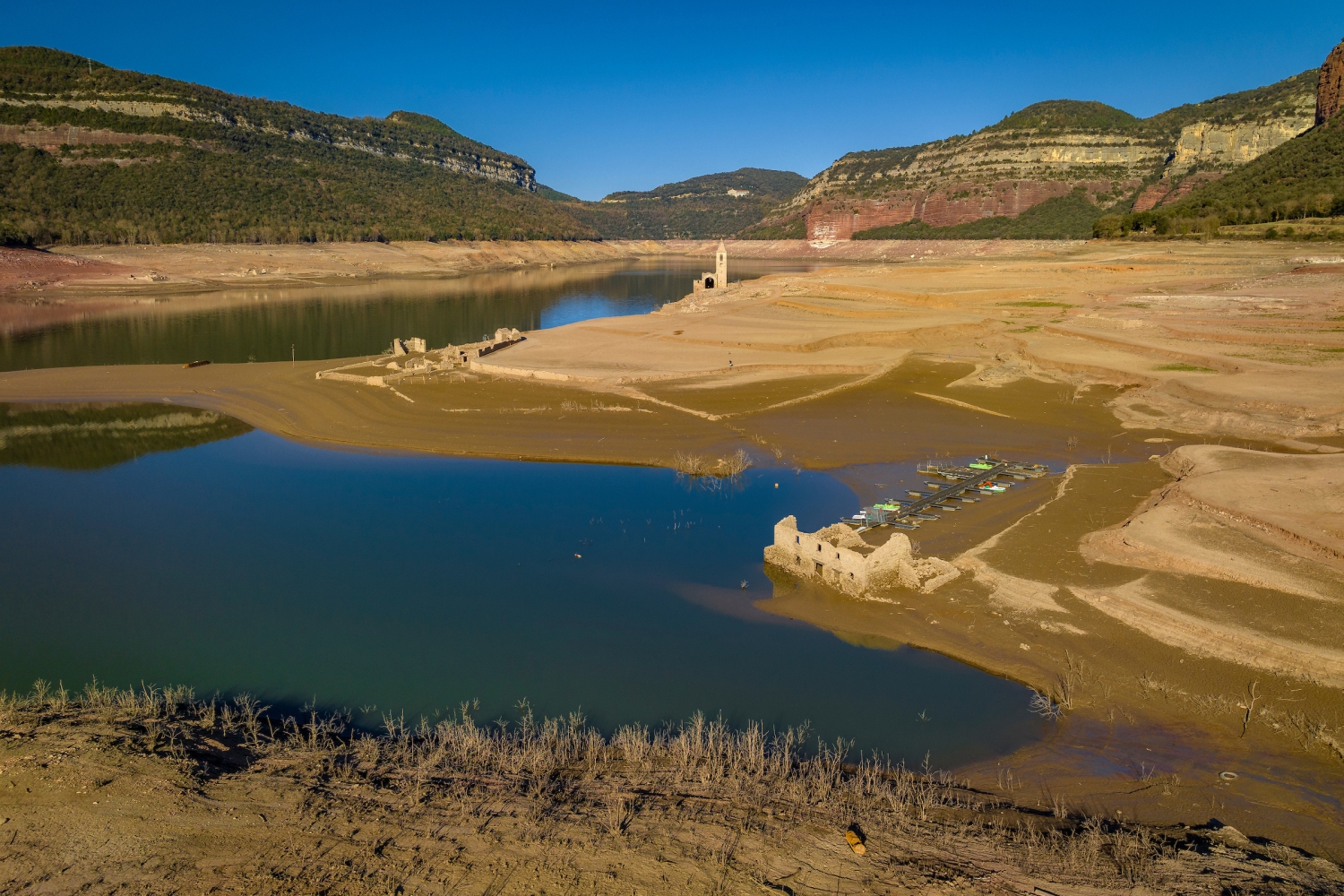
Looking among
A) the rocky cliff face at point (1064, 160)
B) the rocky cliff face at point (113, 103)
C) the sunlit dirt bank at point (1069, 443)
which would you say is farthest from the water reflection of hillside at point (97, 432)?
the rocky cliff face at point (1064, 160)

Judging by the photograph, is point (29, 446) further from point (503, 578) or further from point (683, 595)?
point (683, 595)

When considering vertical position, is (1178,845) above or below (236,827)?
below

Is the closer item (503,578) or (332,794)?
(332,794)

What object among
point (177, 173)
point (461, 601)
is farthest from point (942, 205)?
point (461, 601)

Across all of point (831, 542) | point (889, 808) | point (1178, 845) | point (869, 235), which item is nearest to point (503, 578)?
point (831, 542)

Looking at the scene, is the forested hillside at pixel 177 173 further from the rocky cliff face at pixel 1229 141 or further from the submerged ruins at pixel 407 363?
the rocky cliff face at pixel 1229 141

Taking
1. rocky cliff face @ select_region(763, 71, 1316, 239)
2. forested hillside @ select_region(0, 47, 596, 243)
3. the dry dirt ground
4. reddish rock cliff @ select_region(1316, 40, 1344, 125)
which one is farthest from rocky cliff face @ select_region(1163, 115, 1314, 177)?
the dry dirt ground

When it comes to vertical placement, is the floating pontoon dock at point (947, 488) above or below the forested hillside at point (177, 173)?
below

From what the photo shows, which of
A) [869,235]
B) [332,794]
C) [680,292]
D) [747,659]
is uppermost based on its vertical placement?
[869,235]
